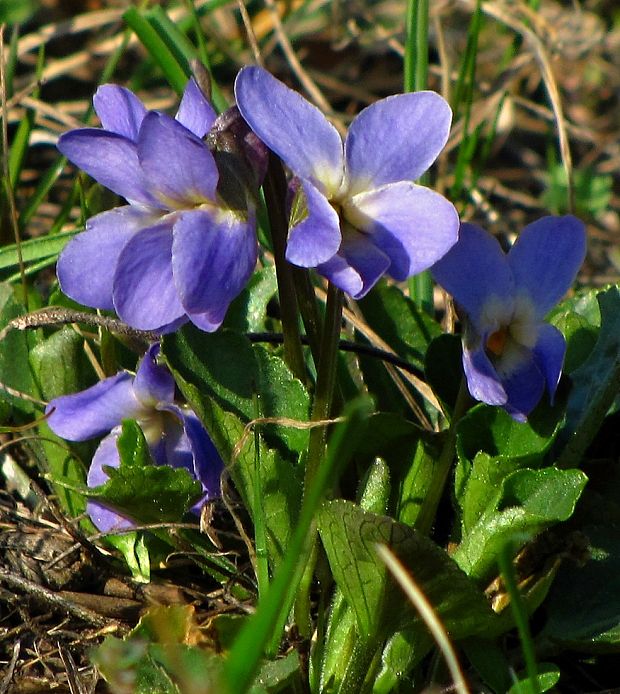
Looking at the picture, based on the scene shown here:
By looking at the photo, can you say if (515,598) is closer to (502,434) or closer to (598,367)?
(502,434)

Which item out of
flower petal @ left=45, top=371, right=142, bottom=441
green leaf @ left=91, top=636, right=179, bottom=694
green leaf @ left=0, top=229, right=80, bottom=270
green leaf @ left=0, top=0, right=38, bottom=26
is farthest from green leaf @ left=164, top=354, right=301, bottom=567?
green leaf @ left=0, top=0, right=38, bottom=26

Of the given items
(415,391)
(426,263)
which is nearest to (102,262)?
(426,263)

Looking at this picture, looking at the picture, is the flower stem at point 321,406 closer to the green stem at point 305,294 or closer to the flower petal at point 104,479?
the green stem at point 305,294

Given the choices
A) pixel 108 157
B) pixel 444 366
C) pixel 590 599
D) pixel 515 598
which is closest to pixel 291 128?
pixel 108 157

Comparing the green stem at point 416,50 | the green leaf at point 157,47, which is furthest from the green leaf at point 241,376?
the green stem at point 416,50

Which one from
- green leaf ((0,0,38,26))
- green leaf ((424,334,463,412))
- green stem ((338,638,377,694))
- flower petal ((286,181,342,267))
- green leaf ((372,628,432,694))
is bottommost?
green leaf ((372,628,432,694))

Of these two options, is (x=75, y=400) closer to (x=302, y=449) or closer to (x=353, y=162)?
(x=302, y=449)

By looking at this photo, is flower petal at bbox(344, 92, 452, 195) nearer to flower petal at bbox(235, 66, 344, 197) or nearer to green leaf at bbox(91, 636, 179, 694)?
flower petal at bbox(235, 66, 344, 197)
